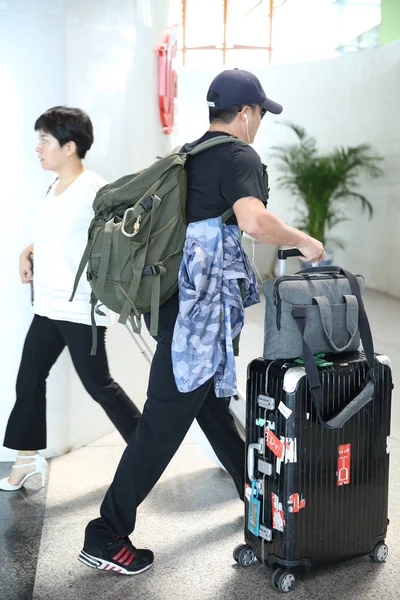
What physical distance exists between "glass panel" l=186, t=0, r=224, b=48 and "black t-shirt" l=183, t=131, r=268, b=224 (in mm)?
6552

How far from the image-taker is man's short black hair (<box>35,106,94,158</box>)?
2.79 metres

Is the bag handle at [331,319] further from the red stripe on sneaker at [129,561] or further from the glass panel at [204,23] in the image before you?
the glass panel at [204,23]

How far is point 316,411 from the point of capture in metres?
2.09

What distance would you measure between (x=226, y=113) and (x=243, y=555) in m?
1.30

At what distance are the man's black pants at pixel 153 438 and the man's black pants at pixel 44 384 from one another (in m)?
0.57

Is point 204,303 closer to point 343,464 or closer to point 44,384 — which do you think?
point 343,464

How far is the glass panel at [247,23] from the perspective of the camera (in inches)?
334

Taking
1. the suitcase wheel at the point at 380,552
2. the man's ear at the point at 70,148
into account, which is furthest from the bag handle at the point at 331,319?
the man's ear at the point at 70,148

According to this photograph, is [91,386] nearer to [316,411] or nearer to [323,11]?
[316,411]

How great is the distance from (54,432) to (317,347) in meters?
1.57

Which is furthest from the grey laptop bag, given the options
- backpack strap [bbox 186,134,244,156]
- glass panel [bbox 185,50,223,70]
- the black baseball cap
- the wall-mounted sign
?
glass panel [bbox 185,50,223,70]

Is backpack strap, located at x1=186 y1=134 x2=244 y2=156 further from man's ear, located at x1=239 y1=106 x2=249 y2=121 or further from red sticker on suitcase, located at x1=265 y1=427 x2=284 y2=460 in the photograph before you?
red sticker on suitcase, located at x1=265 y1=427 x2=284 y2=460

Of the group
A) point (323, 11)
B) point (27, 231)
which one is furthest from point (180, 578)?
point (323, 11)

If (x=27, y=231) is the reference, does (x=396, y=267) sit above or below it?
below
